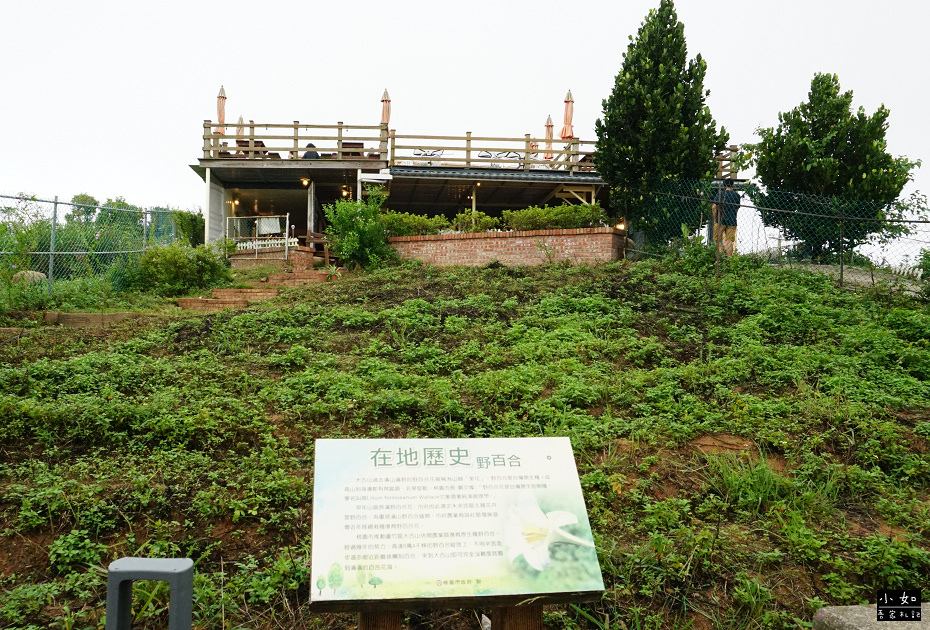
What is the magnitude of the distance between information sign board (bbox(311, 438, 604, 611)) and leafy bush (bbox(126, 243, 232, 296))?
10.8 meters

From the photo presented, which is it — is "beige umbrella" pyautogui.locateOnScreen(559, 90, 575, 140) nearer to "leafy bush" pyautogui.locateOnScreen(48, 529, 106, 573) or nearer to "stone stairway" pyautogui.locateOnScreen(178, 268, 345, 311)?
"stone stairway" pyautogui.locateOnScreen(178, 268, 345, 311)

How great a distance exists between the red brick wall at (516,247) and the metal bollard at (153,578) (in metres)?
10.8

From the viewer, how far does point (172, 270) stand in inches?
460

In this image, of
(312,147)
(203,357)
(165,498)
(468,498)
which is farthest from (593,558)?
(312,147)

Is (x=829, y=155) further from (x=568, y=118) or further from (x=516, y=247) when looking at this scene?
(x=568, y=118)

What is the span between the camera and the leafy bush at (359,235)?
1284cm

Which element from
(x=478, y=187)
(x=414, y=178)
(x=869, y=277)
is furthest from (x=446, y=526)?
(x=478, y=187)

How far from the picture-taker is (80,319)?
339 inches

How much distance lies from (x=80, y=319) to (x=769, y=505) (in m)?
9.14

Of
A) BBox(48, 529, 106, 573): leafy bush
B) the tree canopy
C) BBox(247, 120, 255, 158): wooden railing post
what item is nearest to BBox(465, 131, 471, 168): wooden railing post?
BBox(247, 120, 255, 158): wooden railing post

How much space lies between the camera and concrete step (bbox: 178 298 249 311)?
10.5 metres

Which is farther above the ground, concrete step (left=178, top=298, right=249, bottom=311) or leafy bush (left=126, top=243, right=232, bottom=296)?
leafy bush (left=126, top=243, right=232, bottom=296)

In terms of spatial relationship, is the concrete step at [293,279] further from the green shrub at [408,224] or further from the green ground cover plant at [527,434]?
the green ground cover plant at [527,434]

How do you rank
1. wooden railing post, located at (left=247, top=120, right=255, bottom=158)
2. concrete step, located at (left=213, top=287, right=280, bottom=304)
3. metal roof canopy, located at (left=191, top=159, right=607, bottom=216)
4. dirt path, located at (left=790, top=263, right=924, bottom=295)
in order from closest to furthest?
dirt path, located at (left=790, top=263, right=924, bottom=295) → concrete step, located at (left=213, top=287, right=280, bottom=304) → wooden railing post, located at (left=247, top=120, right=255, bottom=158) → metal roof canopy, located at (left=191, top=159, right=607, bottom=216)
